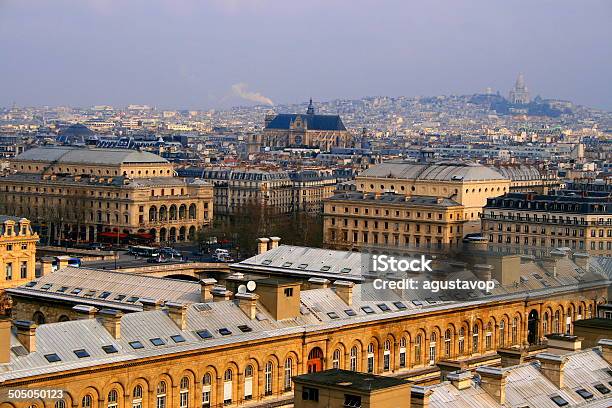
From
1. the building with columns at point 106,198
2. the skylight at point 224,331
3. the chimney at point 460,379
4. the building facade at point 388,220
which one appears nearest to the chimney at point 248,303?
the skylight at point 224,331

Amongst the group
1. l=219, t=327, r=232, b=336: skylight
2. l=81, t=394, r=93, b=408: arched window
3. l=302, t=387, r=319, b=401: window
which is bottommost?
l=81, t=394, r=93, b=408: arched window

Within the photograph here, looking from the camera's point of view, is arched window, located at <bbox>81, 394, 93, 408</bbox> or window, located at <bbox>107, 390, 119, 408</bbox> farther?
window, located at <bbox>107, 390, 119, 408</bbox>

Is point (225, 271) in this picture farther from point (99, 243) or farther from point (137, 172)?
point (137, 172)

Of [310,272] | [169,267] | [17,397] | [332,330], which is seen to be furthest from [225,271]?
[17,397]

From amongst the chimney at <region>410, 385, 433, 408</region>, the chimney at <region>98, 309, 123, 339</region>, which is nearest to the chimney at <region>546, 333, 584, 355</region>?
the chimney at <region>410, 385, 433, 408</region>

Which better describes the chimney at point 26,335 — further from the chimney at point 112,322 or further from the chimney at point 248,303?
the chimney at point 248,303

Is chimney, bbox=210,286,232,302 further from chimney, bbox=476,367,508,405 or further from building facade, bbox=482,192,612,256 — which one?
building facade, bbox=482,192,612,256
